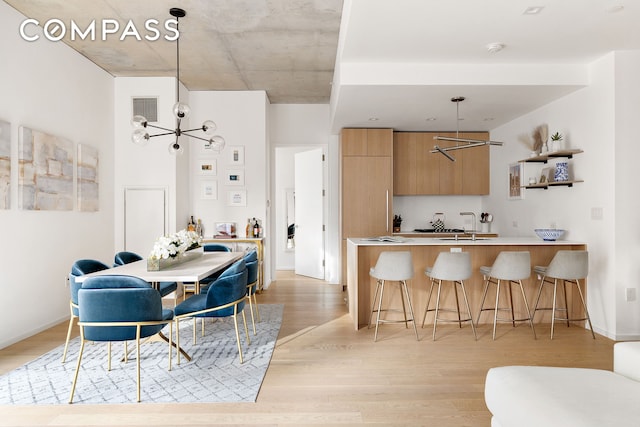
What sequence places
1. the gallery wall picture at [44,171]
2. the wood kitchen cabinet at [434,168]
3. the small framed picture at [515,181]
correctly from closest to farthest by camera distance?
the gallery wall picture at [44,171] < the small framed picture at [515,181] < the wood kitchen cabinet at [434,168]

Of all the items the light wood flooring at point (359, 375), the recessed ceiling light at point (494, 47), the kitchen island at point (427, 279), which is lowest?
the light wood flooring at point (359, 375)

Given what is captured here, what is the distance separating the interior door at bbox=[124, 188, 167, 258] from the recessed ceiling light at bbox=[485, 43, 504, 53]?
178 inches

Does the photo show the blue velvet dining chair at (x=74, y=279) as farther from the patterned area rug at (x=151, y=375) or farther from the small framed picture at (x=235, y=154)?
the small framed picture at (x=235, y=154)

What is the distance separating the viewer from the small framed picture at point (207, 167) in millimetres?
6297

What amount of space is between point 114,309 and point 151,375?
2.47ft

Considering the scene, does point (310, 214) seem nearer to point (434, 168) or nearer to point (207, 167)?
point (207, 167)

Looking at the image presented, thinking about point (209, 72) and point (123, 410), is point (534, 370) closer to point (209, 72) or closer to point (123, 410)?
point (123, 410)

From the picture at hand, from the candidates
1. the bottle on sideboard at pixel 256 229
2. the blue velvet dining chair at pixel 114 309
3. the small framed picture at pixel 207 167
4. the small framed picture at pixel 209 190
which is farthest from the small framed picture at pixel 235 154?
the blue velvet dining chair at pixel 114 309

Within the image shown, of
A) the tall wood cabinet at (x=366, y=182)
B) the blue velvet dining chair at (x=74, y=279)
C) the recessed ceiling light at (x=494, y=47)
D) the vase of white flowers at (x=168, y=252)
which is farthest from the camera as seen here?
the tall wood cabinet at (x=366, y=182)

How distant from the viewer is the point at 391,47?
362cm

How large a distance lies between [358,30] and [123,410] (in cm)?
326

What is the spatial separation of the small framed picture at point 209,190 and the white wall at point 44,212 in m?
1.41

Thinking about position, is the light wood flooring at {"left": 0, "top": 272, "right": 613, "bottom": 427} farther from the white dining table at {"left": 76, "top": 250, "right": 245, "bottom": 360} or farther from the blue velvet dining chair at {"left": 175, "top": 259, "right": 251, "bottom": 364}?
the white dining table at {"left": 76, "top": 250, "right": 245, "bottom": 360}

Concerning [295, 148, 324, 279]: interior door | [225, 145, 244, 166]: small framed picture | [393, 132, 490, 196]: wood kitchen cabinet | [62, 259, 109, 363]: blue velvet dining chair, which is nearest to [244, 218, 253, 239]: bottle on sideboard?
[225, 145, 244, 166]: small framed picture
